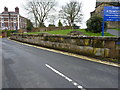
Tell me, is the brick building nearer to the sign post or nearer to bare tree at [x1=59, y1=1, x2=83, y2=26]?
bare tree at [x1=59, y1=1, x2=83, y2=26]

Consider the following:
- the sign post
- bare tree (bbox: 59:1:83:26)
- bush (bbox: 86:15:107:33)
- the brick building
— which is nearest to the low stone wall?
the sign post

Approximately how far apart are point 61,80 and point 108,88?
1611 millimetres

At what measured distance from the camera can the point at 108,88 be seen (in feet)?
12.1

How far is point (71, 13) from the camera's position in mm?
45344

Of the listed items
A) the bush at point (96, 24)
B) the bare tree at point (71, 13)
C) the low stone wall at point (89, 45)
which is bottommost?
the low stone wall at point (89, 45)

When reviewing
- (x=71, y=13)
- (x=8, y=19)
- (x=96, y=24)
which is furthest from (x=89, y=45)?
(x=8, y=19)

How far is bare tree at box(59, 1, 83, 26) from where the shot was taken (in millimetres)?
45659

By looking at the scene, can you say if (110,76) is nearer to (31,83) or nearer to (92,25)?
(31,83)

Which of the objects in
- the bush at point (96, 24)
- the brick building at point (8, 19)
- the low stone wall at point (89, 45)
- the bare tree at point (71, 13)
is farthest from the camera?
the brick building at point (8, 19)

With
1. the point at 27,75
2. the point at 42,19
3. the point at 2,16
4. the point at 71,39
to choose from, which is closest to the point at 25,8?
the point at 42,19

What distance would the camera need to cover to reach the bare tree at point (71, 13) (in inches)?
1798

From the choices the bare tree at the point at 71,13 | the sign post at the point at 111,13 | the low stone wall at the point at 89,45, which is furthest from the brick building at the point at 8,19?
the sign post at the point at 111,13

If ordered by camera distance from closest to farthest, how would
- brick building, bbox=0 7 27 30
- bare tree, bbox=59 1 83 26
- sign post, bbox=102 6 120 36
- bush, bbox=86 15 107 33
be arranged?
sign post, bbox=102 6 120 36, bush, bbox=86 15 107 33, bare tree, bbox=59 1 83 26, brick building, bbox=0 7 27 30

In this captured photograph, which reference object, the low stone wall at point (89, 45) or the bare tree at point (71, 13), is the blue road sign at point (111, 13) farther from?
the bare tree at point (71, 13)
